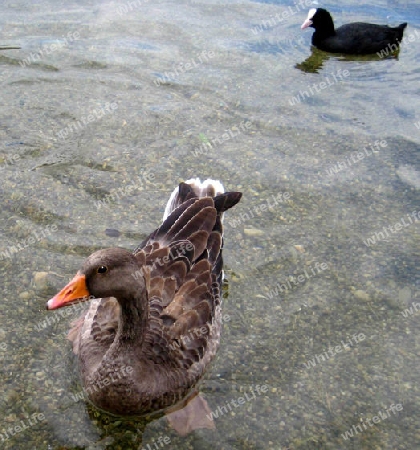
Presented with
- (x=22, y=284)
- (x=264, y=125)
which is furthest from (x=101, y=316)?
(x=264, y=125)

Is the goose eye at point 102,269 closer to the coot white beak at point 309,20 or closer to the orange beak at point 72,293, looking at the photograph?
the orange beak at point 72,293

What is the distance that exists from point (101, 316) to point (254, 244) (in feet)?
7.80

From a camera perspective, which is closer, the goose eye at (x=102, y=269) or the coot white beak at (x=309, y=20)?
the goose eye at (x=102, y=269)

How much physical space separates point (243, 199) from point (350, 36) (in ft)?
18.3

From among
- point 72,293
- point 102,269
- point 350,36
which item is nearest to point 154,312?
point 102,269

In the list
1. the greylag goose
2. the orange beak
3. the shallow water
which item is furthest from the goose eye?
the shallow water

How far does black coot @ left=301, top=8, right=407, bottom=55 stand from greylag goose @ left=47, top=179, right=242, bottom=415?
21.7ft

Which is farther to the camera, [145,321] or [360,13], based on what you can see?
[360,13]

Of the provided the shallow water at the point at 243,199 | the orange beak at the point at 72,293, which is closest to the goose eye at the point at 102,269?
the orange beak at the point at 72,293

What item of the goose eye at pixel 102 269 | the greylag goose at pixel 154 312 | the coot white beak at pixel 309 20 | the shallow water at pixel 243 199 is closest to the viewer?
the goose eye at pixel 102 269

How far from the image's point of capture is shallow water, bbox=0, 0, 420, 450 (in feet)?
18.3

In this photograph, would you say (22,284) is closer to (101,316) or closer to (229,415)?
(101,316)

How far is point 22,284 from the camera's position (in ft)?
21.3

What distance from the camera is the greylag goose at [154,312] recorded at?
4.78 meters
